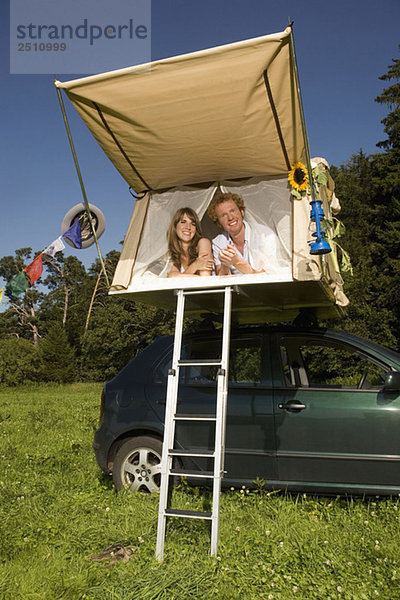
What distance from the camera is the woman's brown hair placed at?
5.33 metres

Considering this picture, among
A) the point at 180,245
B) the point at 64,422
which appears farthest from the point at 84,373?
the point at 180,245

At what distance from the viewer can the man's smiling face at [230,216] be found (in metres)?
5.24

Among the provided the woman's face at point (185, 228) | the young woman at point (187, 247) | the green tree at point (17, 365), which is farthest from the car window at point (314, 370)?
the green tree at point (17, 365)

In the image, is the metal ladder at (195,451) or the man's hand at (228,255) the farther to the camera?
the man's hand at (228,255)

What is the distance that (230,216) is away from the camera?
5.29 m

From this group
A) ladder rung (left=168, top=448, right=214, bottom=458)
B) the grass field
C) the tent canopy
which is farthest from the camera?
ladder rung (left=168, top=448, right=214, bottom=458)

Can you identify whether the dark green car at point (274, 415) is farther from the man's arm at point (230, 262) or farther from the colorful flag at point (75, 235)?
the colorful flag at point (75, 235)

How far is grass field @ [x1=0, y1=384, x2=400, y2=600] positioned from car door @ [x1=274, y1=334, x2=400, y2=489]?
26 centimetres

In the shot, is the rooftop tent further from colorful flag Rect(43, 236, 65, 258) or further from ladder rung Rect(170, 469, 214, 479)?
colorful flag Rect(43, 236, 65, 258)

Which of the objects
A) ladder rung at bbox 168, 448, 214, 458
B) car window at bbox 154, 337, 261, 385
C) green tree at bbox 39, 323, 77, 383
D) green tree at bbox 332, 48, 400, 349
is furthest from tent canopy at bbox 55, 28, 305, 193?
green tree at bbox 39, 323, 77, 383

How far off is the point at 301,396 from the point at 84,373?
47.7 metres

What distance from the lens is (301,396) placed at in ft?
16.8

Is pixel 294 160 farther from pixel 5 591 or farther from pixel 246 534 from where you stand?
pixel 5 591

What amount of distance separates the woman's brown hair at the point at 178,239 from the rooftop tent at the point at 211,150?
72 mm
